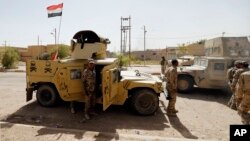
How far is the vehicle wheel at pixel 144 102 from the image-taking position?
6.90 metres

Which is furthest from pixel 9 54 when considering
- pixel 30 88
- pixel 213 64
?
pixel 213 64

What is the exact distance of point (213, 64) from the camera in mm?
10156

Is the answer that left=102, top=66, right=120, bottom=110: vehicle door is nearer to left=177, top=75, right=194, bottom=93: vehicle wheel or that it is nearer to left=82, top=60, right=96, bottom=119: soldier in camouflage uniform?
left=82, top=60, right=96, bottom=119: soldier in camouflage uniform

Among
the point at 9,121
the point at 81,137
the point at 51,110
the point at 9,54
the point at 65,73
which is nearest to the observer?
the point at 81,137

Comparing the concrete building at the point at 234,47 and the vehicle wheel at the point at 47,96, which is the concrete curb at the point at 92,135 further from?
the concrete building at the point at 234,47

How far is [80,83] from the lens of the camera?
6793 mm

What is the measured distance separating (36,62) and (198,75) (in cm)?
675

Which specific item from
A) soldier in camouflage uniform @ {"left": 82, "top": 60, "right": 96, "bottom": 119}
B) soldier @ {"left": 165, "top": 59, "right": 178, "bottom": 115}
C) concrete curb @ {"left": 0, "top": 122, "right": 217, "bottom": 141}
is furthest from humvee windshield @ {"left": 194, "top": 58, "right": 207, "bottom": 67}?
concrete curb @ {"left": 0, "top": 122, "right": 217, "bottom": 141}

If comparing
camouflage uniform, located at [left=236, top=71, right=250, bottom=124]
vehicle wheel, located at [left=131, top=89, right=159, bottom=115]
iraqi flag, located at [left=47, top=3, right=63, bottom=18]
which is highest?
iraqi flag, located at [left=47, top=3, right=63, bottom=18]

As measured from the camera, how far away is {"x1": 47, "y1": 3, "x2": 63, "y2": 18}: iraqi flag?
1000 centimetres

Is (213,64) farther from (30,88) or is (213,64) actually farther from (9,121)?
(9,121)

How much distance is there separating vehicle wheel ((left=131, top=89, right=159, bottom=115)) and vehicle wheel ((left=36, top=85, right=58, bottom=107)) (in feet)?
8.06

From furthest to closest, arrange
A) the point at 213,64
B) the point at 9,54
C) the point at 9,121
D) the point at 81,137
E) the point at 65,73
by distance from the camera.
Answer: the point at 9,54 → the point at 213,64 → the point at 65,73 → the point at 9,121 → the point at 81,137

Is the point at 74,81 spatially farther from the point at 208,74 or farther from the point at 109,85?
the point at 208,74
